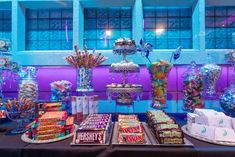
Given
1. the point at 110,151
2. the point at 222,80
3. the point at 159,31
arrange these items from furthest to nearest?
the point at 159,31, the point at 222,80, the point at 110,151

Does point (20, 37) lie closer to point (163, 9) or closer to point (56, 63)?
point (56, 63)

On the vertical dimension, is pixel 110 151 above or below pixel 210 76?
below

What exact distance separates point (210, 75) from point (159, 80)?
1.43 feet

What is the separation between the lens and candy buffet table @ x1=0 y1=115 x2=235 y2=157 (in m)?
0.83

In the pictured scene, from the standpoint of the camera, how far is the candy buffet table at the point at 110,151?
834mm

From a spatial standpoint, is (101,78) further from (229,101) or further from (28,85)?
(229,101)

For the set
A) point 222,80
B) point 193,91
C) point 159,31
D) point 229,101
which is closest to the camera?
point 229,101

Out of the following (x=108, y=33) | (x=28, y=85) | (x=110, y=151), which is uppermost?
(x=108, y=33)

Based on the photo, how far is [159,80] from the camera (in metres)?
1.52

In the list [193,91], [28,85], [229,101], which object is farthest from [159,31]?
[28,85]

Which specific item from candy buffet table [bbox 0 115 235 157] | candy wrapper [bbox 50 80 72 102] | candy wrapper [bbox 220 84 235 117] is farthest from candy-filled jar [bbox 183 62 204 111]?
candy wrapper [bbox 50 80 72 102]

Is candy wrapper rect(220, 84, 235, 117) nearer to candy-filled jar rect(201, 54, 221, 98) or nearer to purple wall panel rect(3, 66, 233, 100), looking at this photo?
candy-filled jar rect(201, 54, 221, 98)

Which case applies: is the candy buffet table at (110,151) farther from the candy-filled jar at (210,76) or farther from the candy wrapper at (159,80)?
the candy-filled jar at (210,76)

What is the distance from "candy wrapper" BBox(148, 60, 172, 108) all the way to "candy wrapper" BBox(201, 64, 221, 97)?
321 millimetres
